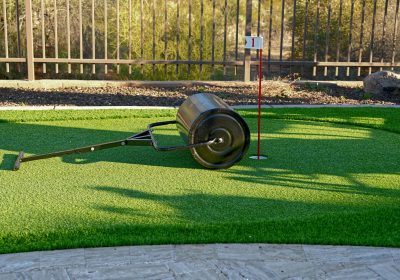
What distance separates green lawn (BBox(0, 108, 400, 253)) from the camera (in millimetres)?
3734

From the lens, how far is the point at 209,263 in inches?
132

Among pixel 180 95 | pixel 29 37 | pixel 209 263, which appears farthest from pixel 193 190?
pixel 29 37

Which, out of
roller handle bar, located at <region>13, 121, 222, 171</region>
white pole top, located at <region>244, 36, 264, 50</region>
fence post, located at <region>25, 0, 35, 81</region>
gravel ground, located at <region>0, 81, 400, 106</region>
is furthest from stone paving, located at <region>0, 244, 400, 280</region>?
fence post, located at <region>25, 0, 35, 81</region>

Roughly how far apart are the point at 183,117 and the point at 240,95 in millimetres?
4041

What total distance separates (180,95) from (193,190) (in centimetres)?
483

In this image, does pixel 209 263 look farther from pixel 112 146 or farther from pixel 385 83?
pixel 385 83

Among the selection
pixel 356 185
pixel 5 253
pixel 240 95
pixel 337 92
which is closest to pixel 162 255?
pixel 5 253

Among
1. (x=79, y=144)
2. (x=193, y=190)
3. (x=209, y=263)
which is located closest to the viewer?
(x=209, y=263)

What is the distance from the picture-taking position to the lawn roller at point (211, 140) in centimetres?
510

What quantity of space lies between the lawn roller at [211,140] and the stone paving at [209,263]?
5.42 feet

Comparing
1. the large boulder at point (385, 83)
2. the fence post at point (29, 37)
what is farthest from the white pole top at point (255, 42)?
the fence post at point (29, 37)

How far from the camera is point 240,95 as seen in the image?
30.9 ft

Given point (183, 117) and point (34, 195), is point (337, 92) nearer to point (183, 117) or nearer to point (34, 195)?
point (183, 117)

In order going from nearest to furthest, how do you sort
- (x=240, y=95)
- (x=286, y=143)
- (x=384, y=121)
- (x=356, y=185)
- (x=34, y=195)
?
1. (x=34, y=195)
2. (x=356, y=185)
3. (x=286, y=143)
4. (x=384, y=121)
5. (x=240, y=95)
